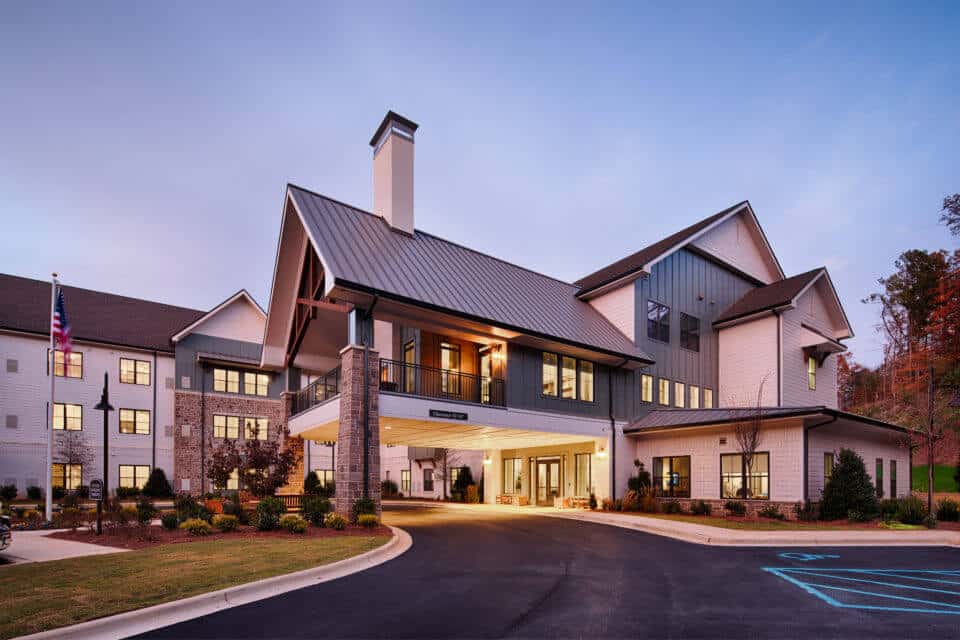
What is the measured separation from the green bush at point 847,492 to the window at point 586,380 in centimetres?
955

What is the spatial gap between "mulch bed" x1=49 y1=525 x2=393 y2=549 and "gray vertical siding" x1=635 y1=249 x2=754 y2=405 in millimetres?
17157

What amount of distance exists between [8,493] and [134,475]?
5.88 m

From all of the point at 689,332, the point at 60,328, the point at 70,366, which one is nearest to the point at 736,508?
the point at 689,332

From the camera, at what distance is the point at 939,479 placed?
41344mm

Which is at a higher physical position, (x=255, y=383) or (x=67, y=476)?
(x=255, y=383)

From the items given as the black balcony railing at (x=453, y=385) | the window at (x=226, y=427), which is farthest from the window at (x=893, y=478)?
the window at (x=226, y=427)

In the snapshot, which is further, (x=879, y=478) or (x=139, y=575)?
(x=879, y=478)

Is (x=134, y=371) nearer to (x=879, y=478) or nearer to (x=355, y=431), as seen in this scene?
(x=355, y=431)

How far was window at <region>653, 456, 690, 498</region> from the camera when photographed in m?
25.3

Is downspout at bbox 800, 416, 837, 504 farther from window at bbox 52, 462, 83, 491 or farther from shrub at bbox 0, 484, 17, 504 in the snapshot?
shrub at bbox 0, 484, 17, 504

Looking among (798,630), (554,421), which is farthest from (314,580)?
(554,421)

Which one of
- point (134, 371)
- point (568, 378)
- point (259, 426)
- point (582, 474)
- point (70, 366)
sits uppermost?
point (70, 366)

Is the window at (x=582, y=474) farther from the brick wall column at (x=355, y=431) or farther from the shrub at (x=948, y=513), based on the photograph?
the shrub at (x=948, y=513)

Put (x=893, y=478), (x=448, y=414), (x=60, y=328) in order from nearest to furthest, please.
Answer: (x=60, y=328) < (x=448, y=414) < (x=893, y=478)
